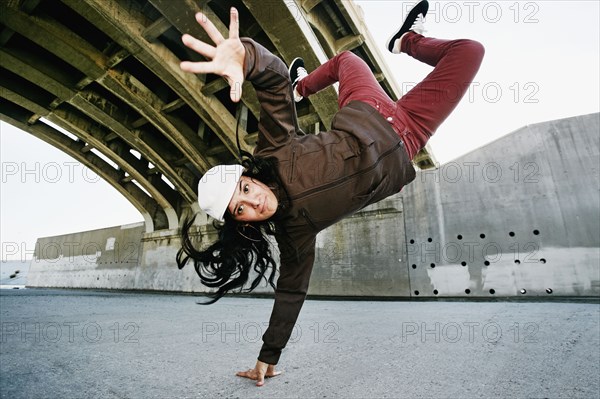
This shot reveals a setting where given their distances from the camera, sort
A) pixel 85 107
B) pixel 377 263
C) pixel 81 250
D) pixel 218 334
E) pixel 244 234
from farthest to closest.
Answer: pixel 81 250, pixel 85 107, pixel 377 263, pixel 218 334, pixel 244 234

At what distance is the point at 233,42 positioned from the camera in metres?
1.57

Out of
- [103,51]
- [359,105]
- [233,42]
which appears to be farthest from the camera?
[103,51]

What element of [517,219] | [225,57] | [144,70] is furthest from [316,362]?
[144,70]

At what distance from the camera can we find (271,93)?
1698 millimetres

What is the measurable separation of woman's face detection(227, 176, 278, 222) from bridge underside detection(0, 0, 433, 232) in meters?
5.75

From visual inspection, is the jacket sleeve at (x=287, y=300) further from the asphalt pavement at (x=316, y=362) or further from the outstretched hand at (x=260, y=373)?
the asphalt pavement at (x=316, y=362)

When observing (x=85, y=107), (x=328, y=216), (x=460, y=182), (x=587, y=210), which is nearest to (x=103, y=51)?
(x=85, y=107)

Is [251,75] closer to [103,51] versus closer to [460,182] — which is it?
[460,182]

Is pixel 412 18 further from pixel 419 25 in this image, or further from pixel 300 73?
pixel 300 73

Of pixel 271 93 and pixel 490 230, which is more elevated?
pixel 271 93

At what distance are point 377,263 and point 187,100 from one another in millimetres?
7599

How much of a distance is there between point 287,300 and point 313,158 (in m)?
0.96

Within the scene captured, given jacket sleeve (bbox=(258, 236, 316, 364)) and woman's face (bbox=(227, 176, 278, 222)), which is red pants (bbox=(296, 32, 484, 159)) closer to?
woman's face (bbox=(227, 176, 278, 222))

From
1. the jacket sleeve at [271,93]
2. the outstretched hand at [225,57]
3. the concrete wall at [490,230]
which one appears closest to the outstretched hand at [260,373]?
the jacket sleeve at [271,93]
